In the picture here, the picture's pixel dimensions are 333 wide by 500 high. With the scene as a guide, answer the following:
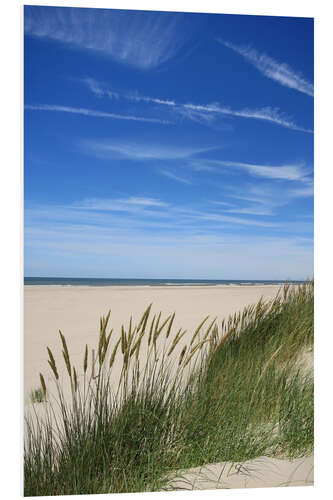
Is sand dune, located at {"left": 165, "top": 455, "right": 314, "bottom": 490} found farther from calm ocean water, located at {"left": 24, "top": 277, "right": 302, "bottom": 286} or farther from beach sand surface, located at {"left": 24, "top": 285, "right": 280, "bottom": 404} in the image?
calm ocean water, located at {"left": 24, "top": 277, "right": 302, "bottom": 286}

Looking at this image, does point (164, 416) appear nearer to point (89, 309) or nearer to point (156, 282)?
point (156, 282)

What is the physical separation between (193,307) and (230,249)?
940 mm

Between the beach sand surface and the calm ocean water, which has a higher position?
the calm ocean water

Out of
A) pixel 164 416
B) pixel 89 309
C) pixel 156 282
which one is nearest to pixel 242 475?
pixel 164 416

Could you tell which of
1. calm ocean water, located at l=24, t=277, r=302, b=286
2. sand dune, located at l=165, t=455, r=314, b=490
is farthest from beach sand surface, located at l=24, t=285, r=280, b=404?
sand dune, located at l=165, t=455, r=314, b=490

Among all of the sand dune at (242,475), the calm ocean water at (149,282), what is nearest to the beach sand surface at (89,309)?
the calm ocean water at (149,282)

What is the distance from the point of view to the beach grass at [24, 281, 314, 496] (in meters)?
2.11

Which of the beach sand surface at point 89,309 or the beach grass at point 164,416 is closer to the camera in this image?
the beach grass at point 164,416

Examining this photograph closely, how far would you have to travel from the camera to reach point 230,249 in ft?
8.83

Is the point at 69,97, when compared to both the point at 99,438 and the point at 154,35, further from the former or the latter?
the point at 99,438

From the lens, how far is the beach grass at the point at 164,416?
6.91 ft

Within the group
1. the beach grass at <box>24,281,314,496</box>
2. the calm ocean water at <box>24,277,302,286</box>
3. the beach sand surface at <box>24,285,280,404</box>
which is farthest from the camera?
the calm ocean water at <box>24,277,302,286</box>

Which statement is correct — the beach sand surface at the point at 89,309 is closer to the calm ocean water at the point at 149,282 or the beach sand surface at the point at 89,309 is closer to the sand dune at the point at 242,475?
the calm ocean water at the point at 149,282
